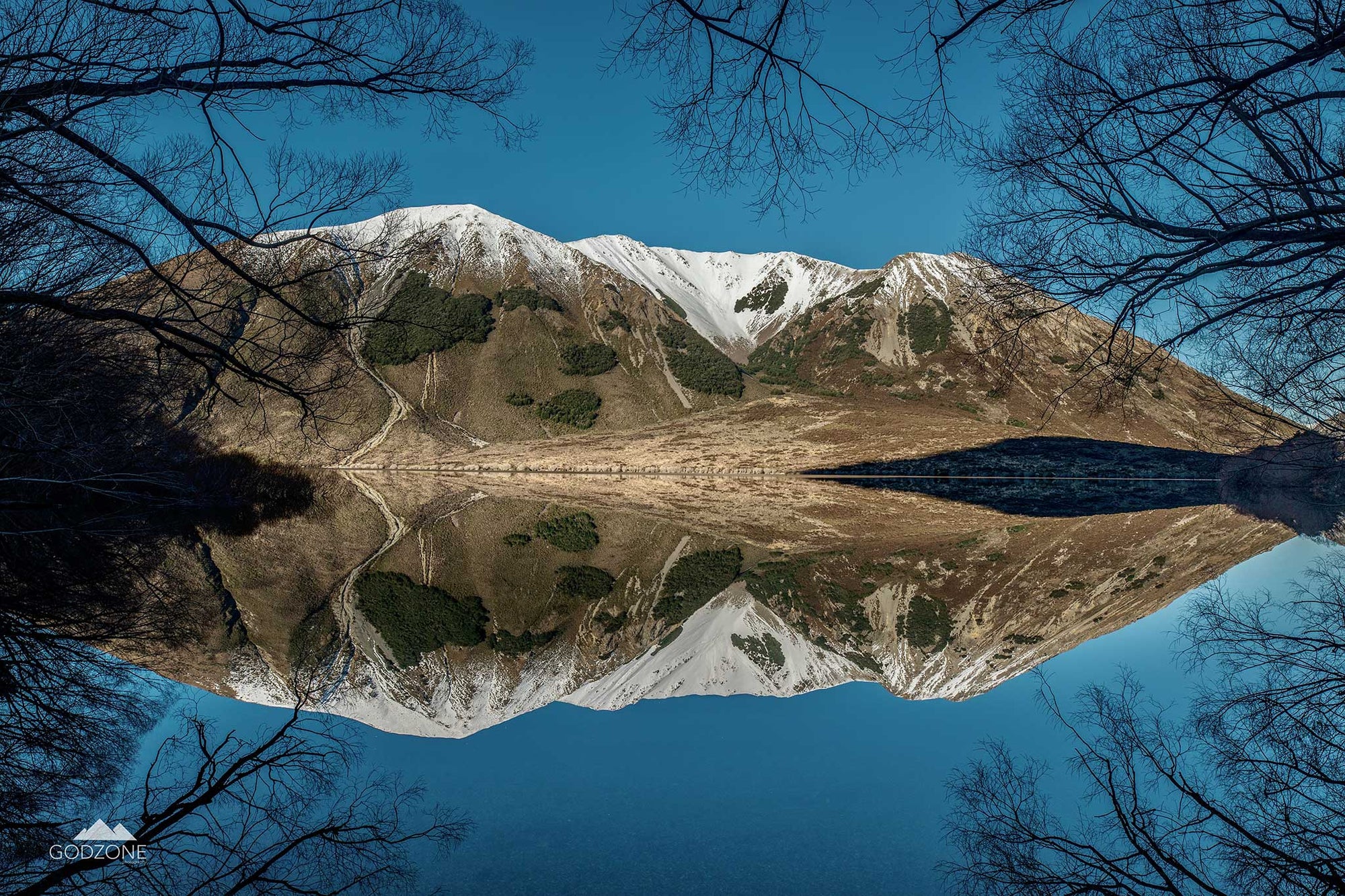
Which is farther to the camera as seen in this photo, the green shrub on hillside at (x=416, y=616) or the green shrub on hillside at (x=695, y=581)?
the green shrub on hillside at (x=695, y=581)

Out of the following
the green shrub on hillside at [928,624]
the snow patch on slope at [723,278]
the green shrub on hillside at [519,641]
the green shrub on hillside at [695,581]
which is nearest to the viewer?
the green shrub on hillside at [928,624]

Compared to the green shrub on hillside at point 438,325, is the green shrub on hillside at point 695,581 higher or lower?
lower

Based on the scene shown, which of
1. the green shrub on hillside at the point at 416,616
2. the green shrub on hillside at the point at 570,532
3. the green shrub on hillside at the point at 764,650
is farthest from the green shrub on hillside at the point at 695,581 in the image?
the green shrub on hillside at the point at 570,532

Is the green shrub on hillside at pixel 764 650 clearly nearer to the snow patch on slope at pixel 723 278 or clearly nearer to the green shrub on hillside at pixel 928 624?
the green shrub on hillside at pixel 928 624

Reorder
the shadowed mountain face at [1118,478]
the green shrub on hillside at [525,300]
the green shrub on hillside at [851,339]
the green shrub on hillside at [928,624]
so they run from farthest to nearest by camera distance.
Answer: the green shrub on hillside at [851,339] < the green shrub on hillside at [525,300] < the shadowed mountain face at [1118,478] < the green shrub on hillside at [928,624]

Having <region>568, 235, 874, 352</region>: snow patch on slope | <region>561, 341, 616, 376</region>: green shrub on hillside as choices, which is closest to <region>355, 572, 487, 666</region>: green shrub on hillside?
<region>561, 341, 616, 376</region>: green shrub on hillside

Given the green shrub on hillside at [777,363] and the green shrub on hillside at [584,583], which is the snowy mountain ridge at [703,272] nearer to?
the green shrub on hillside at [777,363]

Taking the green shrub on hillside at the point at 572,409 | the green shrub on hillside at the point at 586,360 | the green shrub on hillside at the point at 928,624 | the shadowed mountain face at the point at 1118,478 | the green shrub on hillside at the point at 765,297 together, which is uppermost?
the green shrub on hillside at the point at 765,297

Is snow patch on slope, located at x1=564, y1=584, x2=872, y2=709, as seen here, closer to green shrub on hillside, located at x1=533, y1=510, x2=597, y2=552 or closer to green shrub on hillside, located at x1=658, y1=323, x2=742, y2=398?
green shrub on hillside, located at x1=533, y1=510, x2=597, y2=552
